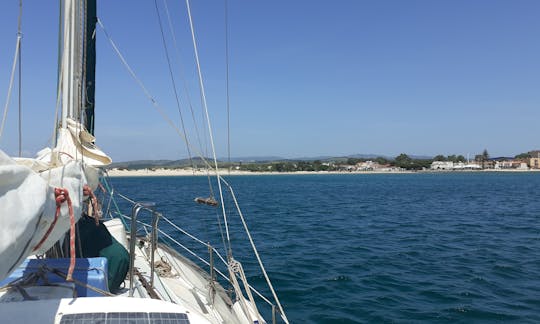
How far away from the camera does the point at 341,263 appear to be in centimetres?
1157

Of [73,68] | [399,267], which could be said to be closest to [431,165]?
[399,267]

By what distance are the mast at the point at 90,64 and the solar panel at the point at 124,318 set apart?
626 cm

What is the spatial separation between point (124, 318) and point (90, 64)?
7.32 metres

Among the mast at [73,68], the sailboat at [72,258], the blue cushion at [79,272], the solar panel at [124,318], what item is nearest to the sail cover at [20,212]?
the sailboat at [72,258]

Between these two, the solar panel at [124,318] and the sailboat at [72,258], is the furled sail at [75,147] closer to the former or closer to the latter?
the sailboat at [72,258]

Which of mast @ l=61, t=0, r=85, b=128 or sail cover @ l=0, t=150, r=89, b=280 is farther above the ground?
mast @ l=61, t=0, r=85, b=128

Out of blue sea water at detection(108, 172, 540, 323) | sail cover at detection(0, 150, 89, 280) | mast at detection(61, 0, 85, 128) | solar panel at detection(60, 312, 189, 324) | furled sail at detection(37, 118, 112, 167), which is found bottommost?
blue sea water at detection(108, 172, 540, 323)

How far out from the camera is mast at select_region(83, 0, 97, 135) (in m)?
8.27

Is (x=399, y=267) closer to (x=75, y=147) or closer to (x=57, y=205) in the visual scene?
(x=75, y=147)

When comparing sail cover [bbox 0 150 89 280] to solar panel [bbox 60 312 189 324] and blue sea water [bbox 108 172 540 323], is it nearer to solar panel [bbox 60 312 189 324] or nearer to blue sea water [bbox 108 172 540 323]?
solar panel [bbox 60 312 189 324]

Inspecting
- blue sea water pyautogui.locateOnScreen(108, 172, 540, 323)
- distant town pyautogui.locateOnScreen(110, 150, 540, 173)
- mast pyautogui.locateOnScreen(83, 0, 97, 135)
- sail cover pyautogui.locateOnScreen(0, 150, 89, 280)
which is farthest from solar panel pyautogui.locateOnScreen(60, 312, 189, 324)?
distant town pyautogui.locateOnScreen(110, 150, 540, 173)

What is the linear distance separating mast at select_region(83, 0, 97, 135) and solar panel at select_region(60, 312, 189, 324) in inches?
246

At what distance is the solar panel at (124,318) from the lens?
2734 millimetres

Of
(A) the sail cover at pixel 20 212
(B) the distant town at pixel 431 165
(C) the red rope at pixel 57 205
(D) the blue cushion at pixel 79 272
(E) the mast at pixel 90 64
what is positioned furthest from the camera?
(B) the distant town at pixel 431 165
